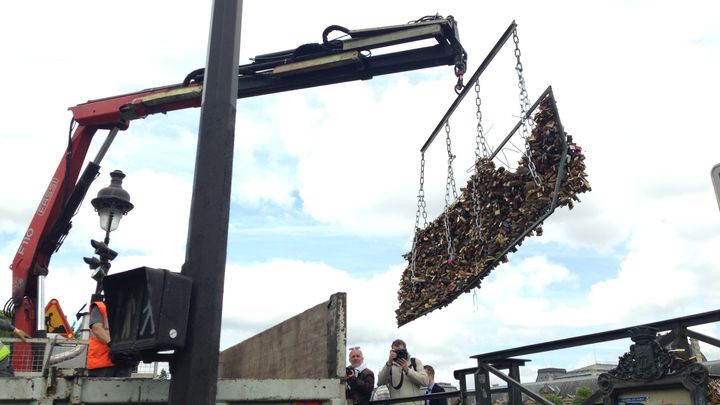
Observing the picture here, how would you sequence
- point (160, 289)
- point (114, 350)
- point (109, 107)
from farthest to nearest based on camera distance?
point (109, 107), point (114, 350), point (160, 289)

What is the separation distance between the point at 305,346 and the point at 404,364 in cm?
217

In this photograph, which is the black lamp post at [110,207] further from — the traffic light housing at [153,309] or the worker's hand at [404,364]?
the traffic light housing at [153,309]

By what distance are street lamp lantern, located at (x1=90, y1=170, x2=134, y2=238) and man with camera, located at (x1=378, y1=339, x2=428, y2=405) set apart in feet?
14.5

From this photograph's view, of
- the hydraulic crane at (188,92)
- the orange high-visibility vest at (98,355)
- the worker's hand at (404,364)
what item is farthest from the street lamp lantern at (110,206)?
the worker's hand at (404,364)

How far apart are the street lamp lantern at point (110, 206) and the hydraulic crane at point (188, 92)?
6.60 feet

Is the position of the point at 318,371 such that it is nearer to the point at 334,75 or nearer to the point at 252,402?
the point at 252,402

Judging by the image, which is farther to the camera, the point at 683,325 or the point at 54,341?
the point at 54,341

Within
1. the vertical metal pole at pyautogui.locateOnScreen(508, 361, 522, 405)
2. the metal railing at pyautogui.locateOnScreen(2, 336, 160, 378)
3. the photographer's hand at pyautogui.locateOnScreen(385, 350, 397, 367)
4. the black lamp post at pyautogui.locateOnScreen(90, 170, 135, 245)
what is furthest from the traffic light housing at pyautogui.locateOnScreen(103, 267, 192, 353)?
the black lamp post at pyautogui.locateOnScreen(90, 170, 135, 245)

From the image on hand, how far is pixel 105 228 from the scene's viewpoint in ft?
29.0

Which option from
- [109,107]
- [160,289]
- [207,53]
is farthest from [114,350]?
[109,107]

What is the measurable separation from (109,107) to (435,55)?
5.89m

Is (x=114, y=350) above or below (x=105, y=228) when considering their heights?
below

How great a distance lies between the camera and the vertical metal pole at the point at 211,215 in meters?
3.31

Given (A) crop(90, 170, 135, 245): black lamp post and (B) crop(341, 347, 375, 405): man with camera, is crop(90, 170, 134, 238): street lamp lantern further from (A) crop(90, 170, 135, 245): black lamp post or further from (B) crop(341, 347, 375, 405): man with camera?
(B) crop(341, 347, 375, 405): man with camera
